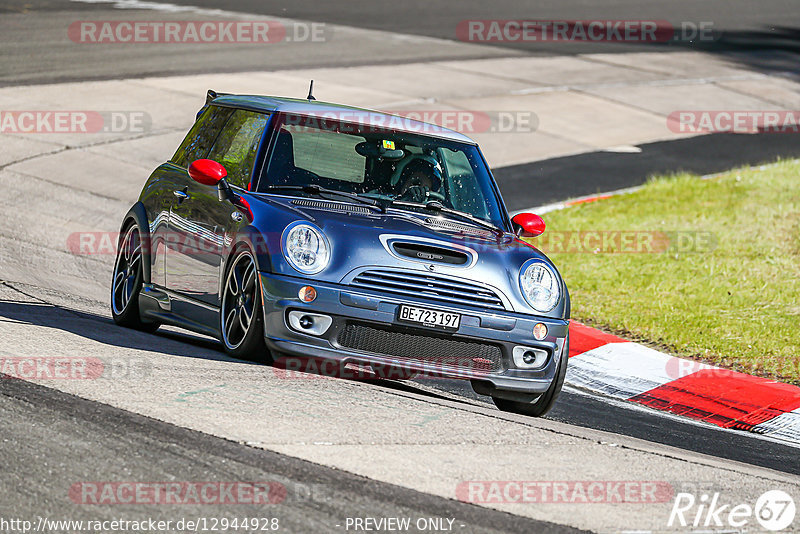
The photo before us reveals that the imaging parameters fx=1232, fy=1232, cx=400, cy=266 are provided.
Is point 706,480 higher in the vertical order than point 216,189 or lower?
lower

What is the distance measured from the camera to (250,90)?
67.2 ft

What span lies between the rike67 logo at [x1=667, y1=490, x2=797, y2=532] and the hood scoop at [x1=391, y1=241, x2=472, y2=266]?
2.11 metres

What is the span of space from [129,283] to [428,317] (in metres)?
2.84

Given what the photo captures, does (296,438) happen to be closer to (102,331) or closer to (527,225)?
(102,331)

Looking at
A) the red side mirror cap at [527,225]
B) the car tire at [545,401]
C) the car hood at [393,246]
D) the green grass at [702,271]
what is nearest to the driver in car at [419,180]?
the car hood at [393,246]

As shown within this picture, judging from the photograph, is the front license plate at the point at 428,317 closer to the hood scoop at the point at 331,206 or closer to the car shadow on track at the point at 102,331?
the hood scoop at the point at 331,206

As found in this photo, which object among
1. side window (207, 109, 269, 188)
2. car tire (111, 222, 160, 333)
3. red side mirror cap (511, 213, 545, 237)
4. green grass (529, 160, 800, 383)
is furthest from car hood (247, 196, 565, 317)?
green grass (529, 160, 800, 383)

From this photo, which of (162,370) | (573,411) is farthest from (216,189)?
(573,411)

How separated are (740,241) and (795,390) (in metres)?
4.83

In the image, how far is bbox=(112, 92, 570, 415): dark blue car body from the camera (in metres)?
6.69

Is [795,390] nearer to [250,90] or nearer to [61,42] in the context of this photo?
[250,90]

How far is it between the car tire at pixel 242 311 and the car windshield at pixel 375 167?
600 millimetres

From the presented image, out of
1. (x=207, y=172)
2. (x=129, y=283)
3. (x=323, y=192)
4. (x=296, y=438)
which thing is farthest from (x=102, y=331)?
(x=296, y=438)

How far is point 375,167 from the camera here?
7.75 m
